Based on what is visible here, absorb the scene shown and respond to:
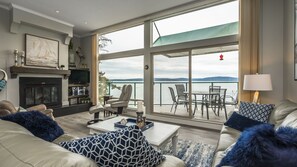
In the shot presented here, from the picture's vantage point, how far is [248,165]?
865 millimetres

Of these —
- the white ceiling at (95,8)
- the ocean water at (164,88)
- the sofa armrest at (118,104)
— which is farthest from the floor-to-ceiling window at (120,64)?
the sofa armrest at (118,104)

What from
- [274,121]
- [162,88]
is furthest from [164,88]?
[274,121]

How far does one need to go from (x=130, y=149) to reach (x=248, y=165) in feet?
2.11

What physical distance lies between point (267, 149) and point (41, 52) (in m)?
5.81

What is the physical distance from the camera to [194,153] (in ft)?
8.18

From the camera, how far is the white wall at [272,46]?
305 cm

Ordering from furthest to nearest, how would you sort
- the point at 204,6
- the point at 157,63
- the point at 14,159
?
the point at 157,63, the point at 204,6, the point at 14,159

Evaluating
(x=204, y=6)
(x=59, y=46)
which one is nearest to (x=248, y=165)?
(x=204, y=6)

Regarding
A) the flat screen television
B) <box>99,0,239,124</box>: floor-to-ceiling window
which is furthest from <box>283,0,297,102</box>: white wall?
the flat screen television

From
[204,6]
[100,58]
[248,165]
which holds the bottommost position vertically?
[248,165]

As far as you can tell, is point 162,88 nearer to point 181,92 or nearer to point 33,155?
point 181,92

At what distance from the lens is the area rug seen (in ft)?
7.31

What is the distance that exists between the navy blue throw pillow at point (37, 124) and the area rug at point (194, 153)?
1.61 metres

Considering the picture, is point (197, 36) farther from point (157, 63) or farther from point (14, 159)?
point (14, 159)
